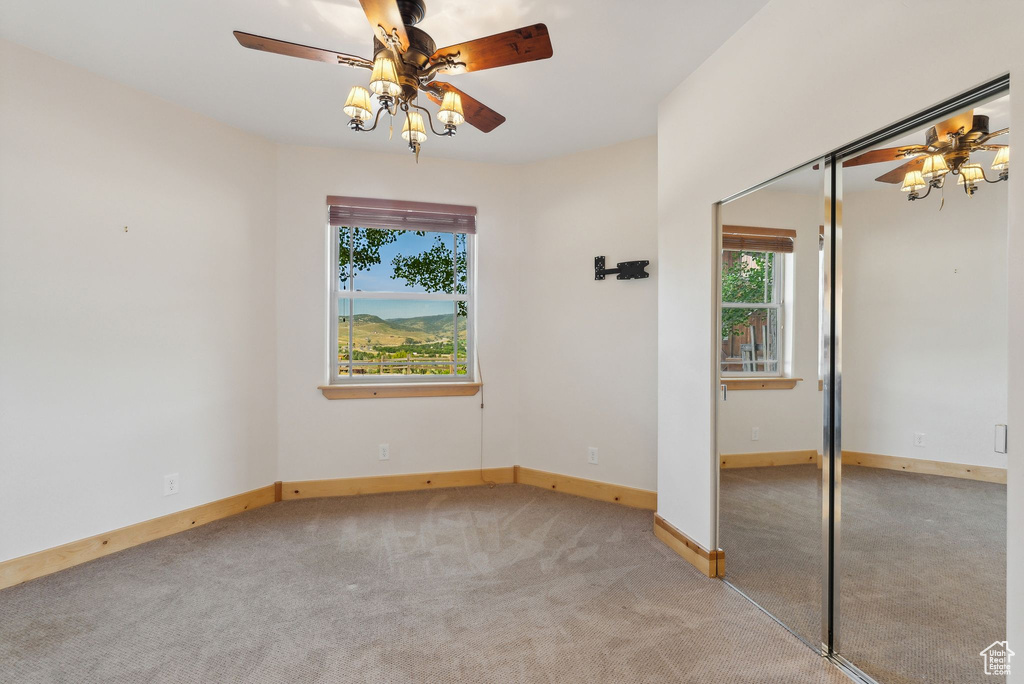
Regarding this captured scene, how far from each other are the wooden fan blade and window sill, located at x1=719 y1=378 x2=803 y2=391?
6.62ft

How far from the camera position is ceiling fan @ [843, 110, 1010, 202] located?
1.33m

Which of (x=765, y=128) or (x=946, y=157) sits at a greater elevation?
(x=765, y=128)

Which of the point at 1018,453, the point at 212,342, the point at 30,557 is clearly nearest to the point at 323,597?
the point at 30,557

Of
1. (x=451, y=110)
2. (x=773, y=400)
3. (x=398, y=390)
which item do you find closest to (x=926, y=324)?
(x=773, y=400)

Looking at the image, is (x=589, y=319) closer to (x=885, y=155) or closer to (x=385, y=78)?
(x=885, y=155)

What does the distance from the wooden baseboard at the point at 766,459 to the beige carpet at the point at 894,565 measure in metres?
0.03

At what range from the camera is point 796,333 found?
2047mm

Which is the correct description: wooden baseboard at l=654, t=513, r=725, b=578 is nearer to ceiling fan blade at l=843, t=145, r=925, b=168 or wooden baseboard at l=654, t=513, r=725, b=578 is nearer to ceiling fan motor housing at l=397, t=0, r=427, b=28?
ceiling fan blade at l=843, t=145, r=925, b=168

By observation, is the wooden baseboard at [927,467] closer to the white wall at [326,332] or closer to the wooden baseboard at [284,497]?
the wooden baseboard at [284,497]

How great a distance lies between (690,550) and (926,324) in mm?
1635

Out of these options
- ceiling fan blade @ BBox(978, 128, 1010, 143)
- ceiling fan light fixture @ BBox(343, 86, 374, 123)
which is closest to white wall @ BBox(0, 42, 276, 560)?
ceiling fan light fixture @ BBox(343, 86, 374, 123)

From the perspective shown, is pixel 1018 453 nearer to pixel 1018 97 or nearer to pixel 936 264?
pixel 936 264

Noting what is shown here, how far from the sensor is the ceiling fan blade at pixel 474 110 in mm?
2039

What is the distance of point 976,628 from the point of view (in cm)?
141
